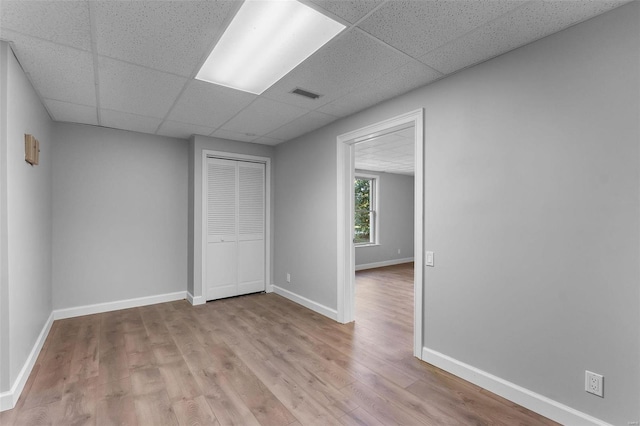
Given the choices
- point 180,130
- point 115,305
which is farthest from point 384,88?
point 115,305

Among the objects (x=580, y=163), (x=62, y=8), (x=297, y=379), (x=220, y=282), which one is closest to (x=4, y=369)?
(x=297, y=379)

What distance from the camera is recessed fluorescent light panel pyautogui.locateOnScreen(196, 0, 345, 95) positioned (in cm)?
182

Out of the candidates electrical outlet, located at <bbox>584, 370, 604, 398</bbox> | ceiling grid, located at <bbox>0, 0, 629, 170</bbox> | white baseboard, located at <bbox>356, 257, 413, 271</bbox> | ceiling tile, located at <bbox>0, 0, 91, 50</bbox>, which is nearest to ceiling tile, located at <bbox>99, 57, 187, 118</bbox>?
ceiling grid, located at <bbox>0, 0, 629, 170</bbox>

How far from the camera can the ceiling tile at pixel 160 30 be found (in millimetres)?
1699

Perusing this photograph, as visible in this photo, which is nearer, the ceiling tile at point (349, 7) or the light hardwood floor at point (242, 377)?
the ceiling tile at point (349, 7)

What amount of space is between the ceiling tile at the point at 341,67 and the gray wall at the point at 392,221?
4.89m

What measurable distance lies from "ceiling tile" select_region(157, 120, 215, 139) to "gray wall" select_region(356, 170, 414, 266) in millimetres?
4268

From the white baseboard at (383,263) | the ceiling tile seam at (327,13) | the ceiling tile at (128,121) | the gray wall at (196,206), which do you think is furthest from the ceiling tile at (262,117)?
the white baseboard at (383,263)

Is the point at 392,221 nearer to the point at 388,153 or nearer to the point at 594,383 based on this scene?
the point at 388,153

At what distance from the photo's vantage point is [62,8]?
1.70 metres

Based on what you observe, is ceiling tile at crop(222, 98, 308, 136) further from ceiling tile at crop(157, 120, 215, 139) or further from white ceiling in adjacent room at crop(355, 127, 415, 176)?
white ceiling in adjacent room at crop(355, 127, 415, 176)

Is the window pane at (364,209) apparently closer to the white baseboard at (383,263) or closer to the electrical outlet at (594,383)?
the white baseboard at (383,263)

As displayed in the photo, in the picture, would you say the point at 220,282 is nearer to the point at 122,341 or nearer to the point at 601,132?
the point at 122,341

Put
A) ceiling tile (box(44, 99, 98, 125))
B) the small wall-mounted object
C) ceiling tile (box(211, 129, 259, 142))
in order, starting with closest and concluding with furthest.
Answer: the small wall-mounted object, ceiling tile (box(44, 99, 98, 125)), ceiling tile (box(211, 129, 259, 142))
